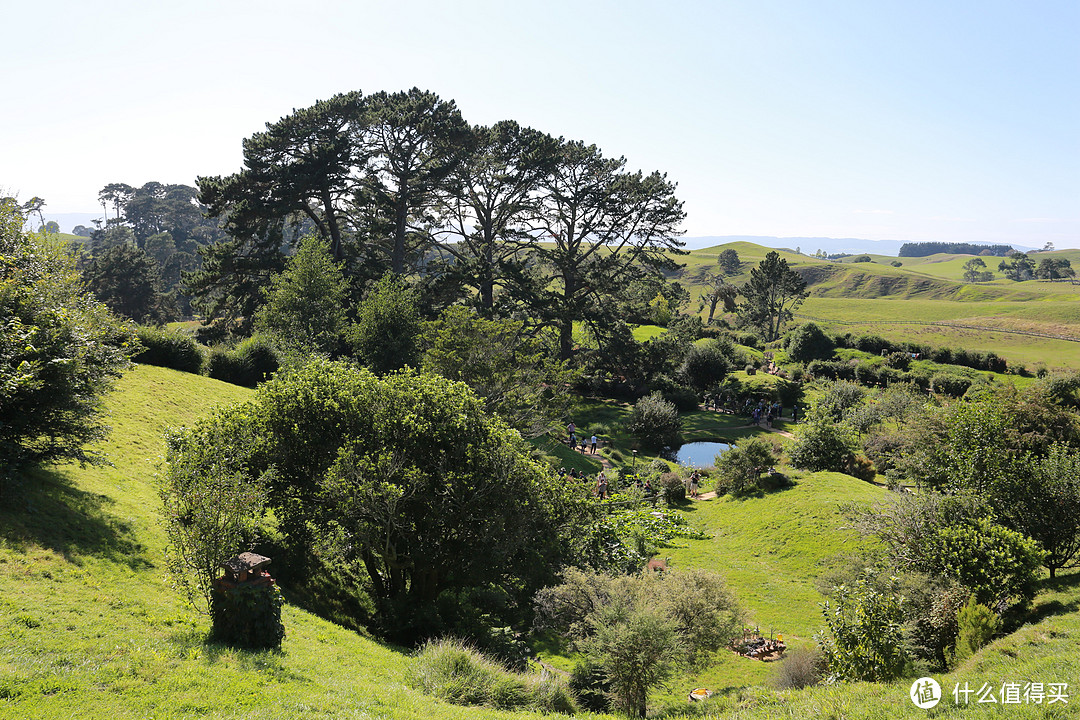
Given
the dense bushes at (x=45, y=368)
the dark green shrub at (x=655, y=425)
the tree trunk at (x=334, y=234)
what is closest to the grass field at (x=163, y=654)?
the dense bushes at (x=45, y=368)

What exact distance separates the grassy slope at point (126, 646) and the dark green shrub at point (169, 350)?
18407 millimetres

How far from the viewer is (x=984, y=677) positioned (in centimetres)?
1012

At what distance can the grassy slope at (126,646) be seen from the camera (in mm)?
8273

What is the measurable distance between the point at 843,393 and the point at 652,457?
18789 mm

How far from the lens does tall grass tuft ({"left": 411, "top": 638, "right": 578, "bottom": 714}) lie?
11.3m

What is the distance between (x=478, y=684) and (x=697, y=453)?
3288 cm

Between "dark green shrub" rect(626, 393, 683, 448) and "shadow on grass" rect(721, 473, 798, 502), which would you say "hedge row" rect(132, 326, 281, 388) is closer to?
"dark green shrub" rect(626, 393, 683, 448)

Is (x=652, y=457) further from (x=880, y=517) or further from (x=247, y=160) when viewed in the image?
(x=247, y=160)

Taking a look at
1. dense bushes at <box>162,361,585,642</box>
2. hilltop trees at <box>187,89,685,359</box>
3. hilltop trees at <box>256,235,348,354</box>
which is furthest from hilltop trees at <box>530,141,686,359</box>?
dense bushes at <box>162,361,585,642</box>

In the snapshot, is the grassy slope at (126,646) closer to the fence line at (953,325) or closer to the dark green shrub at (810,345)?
the dark green shrub at (810,345)

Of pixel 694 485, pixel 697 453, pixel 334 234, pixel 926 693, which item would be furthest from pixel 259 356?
pixel 926 693

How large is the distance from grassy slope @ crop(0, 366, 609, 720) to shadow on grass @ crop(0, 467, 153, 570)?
0.04m

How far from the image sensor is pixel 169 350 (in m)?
32.5

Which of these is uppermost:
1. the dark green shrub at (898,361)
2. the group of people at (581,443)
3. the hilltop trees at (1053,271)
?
the hilltop trees at (1053,271)
